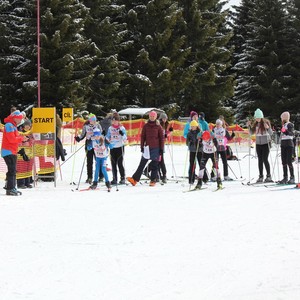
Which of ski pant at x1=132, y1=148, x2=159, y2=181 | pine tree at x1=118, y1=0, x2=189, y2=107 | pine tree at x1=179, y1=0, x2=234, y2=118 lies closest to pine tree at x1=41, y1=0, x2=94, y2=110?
pine tree at x1=118, y1=0, x2=189, y2=107

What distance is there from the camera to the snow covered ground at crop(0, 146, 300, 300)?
536 cm

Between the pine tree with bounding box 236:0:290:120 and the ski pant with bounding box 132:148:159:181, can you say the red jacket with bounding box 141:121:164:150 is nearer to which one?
the ski pant with bounding box 132:148:159:181

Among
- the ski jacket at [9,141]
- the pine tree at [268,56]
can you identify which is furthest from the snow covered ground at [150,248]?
the pine tree at [268,56]

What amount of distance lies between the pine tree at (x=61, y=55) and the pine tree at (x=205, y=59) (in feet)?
36.2

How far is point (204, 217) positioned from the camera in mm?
8930

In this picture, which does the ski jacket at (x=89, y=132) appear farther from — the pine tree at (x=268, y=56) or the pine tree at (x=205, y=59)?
the pine tree at (x=268, y=56)

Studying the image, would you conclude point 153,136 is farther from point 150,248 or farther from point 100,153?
point 150,248

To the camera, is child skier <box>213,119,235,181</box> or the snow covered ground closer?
the snow covered ground

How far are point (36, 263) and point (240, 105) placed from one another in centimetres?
5066

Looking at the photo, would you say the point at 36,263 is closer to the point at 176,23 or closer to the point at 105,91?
the point at 105,91

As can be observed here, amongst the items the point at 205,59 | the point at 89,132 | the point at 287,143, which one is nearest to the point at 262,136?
the point at 287,143

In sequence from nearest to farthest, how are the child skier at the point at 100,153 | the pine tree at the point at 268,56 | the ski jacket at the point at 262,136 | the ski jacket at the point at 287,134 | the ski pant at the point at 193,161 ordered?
the child skier at the point at 100,153
the ski jacket at the point at 287,134
the ski pant at the point at 193,161
the ski jacket at the point at 262,136
the pine tree at the point at 268,56

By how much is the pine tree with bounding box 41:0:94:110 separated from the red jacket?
24270mm

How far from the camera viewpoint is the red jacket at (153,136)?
14172 millimetres
